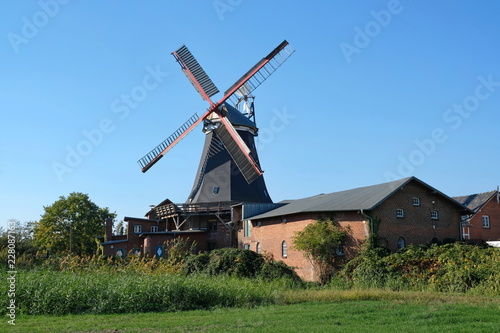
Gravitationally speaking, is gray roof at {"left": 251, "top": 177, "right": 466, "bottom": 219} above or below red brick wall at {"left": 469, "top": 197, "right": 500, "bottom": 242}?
above

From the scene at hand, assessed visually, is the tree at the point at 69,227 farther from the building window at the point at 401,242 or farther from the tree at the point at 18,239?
the building window at the point at 401,242

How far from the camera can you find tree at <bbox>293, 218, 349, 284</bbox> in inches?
1007

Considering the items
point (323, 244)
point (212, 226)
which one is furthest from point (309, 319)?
point (212, 226)

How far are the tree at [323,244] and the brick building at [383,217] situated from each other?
1.38ft

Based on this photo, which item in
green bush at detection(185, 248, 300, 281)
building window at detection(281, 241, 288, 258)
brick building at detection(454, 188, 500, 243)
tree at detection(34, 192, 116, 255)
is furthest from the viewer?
tree at detection(34, 192, 116, 255)

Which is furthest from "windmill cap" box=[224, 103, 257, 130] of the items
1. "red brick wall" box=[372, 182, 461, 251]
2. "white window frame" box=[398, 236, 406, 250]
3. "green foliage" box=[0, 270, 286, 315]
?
"green foliage" box=[0, 270, 286, 315]

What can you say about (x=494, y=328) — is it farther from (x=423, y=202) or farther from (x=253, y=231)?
(x=253, y=231)

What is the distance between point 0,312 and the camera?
12.1 m

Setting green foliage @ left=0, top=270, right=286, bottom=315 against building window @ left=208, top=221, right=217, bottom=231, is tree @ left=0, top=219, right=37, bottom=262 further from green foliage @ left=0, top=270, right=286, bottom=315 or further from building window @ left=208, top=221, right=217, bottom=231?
building window @ left=208, top=221, right=217, bottom=231

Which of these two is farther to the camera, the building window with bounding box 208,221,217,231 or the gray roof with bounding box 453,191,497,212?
the gray roof with bounding box 453,191,497,212

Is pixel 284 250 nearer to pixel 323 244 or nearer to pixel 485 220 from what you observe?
pixel 323 244

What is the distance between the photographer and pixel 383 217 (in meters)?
25.7

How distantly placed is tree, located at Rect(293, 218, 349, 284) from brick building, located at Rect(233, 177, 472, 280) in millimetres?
420

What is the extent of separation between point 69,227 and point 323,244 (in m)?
28.9
